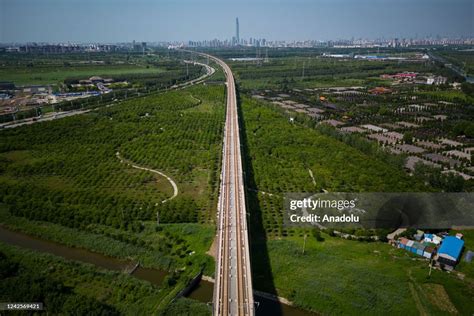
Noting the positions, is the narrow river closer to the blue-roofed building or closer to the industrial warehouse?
the industrial warehouse

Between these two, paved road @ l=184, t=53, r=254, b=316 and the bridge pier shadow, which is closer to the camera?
paved road @ l=184, t=53, r=254, b=316

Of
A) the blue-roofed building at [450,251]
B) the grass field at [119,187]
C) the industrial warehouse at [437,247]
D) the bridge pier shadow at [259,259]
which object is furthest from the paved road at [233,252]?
the blue-roofed building at [450,251]

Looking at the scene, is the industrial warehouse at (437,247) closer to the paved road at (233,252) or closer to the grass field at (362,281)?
the grass field at (362,281)

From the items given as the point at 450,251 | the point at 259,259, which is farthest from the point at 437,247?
the point at 259,259

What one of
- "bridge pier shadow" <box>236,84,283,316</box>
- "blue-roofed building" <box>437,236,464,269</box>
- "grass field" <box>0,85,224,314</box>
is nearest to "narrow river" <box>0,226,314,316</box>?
"bridge pier shadow" <box>236,84,283,316</box>

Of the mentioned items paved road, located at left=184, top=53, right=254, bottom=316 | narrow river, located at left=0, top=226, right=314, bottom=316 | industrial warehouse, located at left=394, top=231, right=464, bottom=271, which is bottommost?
narrow river, located at left=0, top=226, right=314, bottom=316

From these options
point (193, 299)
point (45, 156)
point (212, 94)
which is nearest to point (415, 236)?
point (193, 299)
